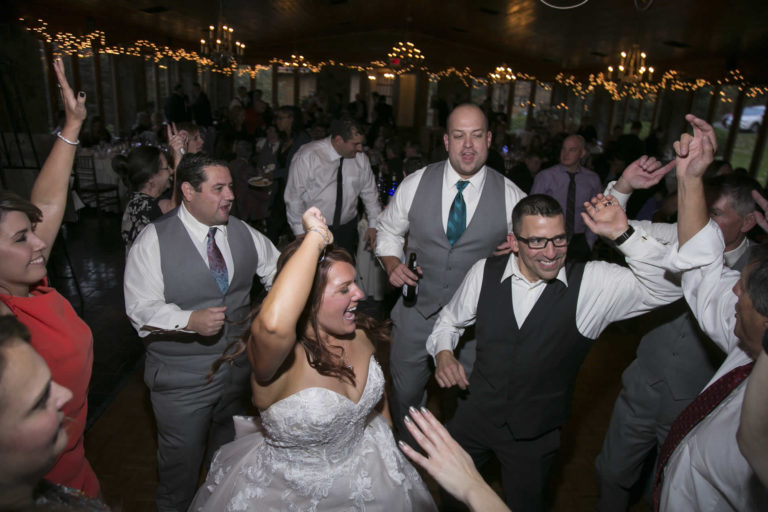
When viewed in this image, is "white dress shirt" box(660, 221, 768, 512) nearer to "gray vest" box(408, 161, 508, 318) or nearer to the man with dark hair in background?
"gray vest" box(408, 161, 508, 318)

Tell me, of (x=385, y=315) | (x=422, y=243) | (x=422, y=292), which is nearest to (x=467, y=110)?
(x=422, y=243)

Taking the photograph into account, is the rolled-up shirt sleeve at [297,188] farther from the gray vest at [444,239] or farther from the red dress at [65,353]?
the red dress at [65,353]

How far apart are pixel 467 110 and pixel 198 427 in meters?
1.94

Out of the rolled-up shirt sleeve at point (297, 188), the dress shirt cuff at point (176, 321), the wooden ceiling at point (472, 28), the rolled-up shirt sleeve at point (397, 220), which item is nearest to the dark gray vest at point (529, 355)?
the rolled-up shirt sleeve at point (397, 220)

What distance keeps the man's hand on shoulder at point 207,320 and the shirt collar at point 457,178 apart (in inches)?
51.1

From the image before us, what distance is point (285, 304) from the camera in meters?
1.17

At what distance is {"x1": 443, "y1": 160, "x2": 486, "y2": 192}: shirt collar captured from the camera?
8.46ft

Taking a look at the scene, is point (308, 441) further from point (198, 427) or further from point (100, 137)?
point (100, 137)

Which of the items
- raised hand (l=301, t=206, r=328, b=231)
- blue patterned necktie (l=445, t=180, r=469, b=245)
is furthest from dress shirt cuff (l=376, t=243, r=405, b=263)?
raised hand (l=301, t=206, r=328, b=231)

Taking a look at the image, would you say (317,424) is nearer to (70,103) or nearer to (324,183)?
(70,103)

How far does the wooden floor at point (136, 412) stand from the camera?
2607 mm

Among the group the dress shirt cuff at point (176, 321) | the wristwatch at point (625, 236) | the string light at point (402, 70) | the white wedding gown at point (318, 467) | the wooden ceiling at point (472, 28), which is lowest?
the white wedding gown at point (318, 467)

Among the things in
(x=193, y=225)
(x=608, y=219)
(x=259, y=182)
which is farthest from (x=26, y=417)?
(x=259, y=182)

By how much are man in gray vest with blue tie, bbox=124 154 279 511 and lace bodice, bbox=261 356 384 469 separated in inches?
24.2
